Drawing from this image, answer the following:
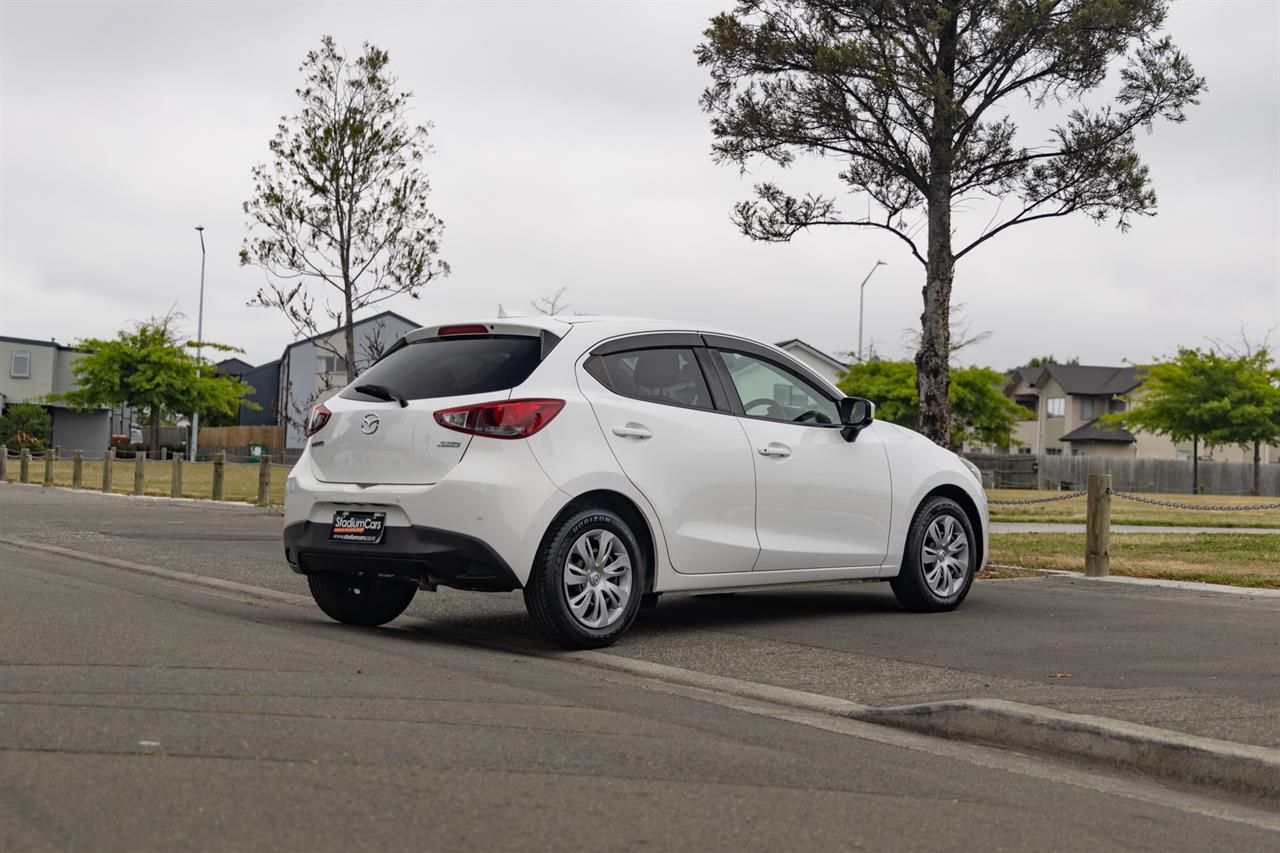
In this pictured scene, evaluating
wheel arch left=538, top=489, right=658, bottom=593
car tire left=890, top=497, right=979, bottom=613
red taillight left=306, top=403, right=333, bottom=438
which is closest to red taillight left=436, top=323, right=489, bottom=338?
red taillight left=306, top=403, right=333, bottom=438

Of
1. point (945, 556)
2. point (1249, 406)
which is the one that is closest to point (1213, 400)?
point (1249, 406)

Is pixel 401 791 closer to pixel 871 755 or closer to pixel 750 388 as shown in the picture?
pixel 871 755

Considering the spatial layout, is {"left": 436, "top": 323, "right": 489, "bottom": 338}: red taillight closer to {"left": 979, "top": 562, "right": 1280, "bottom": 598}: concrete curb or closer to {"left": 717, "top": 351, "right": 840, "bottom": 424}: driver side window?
{"left": 717, "top": 351, "right": 840, "bottom": 424}: driver side window

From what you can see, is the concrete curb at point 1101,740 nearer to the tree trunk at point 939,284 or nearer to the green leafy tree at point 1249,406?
the tree trunk at point 939,284

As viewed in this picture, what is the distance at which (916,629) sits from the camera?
8578mm

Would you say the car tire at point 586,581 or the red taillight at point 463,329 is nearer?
the car tire at point 586,581

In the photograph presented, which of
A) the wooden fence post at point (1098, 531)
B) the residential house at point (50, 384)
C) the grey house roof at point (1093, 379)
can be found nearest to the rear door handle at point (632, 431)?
the wooden fence post at point (1098, 531)

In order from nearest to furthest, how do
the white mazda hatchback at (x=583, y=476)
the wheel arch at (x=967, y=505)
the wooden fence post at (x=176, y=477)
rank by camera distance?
1. the white mazda hatchback at (x=583, y=476)
2. the wheel arch at (x=967, y=505)
3. the wooden fence post at (x=176, y=477)

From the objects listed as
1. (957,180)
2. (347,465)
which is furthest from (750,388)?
(957,180)

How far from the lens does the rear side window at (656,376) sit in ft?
25.3

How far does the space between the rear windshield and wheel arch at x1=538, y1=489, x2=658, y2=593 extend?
2.30 feet

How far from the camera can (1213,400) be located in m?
62.1

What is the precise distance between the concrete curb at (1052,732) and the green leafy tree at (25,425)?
67.1 m

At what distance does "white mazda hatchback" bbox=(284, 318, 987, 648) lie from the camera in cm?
711
